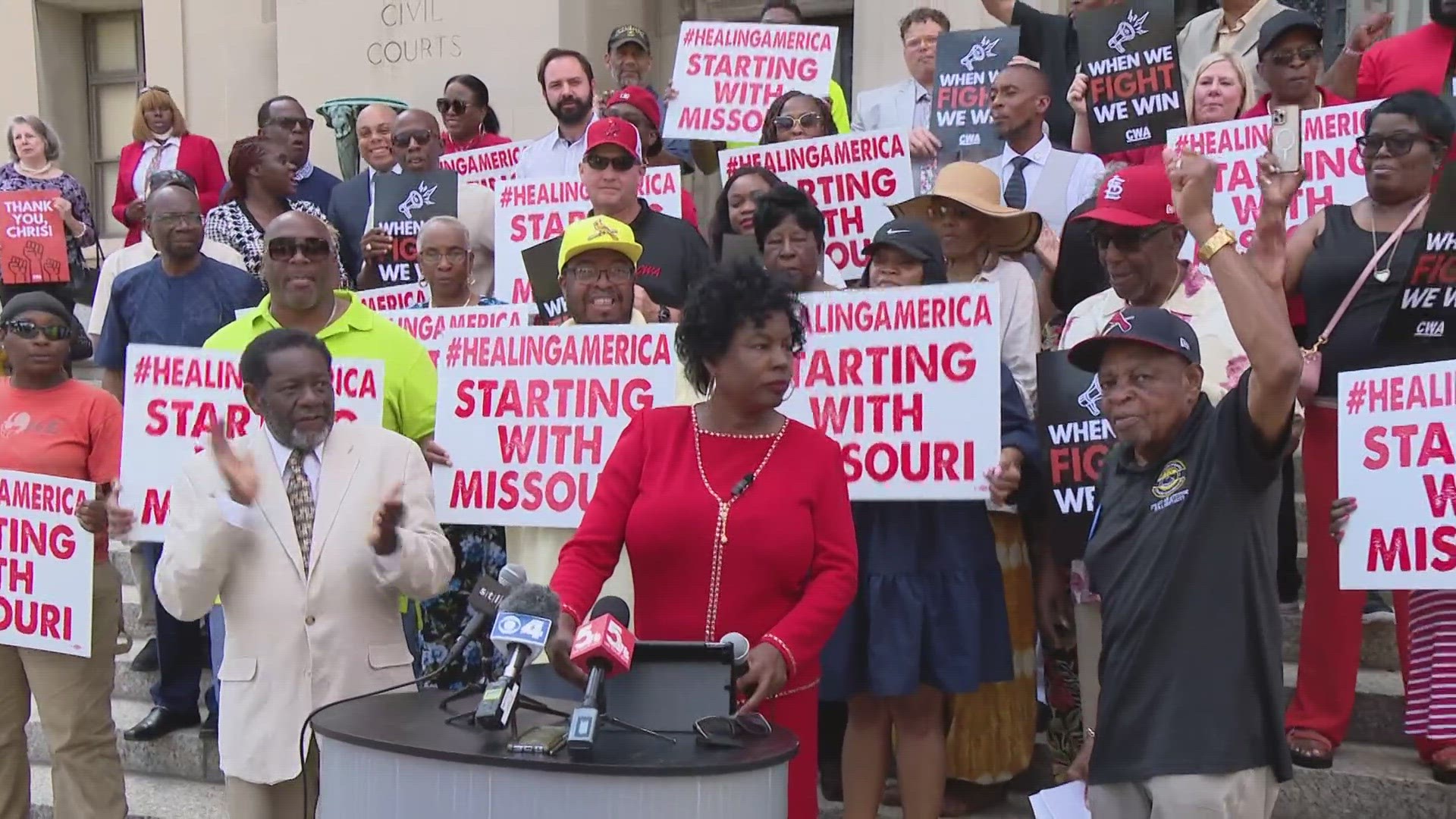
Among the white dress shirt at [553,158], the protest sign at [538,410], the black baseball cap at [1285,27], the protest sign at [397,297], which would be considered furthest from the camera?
the white dress shirt at [553,158]

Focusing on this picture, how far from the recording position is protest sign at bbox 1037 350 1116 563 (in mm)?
4918

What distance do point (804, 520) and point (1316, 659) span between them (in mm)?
2275

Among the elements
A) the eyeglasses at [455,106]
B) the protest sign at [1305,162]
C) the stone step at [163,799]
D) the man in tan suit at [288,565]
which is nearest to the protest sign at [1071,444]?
the protest sign at [1305,162]

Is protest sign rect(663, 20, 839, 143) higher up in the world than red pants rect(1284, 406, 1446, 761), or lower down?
higher up

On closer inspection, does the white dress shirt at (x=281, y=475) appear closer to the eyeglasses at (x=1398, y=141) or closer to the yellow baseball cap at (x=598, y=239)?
the yellow baseball cap at (x=598, y=239)

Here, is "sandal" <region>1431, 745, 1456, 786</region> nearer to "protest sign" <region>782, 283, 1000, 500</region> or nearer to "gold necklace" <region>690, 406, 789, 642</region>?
"protest sign" <region>782, 283, 1000, 500</region>

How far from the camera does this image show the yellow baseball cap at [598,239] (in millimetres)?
5453

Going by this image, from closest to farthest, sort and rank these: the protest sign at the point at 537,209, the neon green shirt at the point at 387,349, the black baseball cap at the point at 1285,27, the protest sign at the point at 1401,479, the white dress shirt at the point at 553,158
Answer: the protest sign at the point at 1401,479 < the neon green shirt at the point at 387,349 < the black baseball cap at the point at 1285,27 < the protest sign at the point at 537,209 < the white dress shirt at the point at 553,158

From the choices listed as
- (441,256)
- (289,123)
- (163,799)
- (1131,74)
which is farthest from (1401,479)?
(289,123)

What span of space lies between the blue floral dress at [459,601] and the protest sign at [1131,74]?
11.3ft

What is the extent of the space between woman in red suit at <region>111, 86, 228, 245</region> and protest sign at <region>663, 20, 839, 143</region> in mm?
3436

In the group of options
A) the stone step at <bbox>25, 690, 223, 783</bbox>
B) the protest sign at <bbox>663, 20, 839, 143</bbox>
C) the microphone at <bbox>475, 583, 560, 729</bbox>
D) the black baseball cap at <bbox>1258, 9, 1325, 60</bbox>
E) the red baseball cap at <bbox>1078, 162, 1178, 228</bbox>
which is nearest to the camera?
the microphone at <bbox>475, 583, 560, 729</bbox>

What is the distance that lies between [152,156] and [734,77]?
4265mm

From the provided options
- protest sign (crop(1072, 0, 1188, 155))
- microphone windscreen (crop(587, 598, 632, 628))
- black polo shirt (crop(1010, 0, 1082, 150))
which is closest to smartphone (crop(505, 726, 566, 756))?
microphone windscreen (crop(587, 598, 632, 628))
